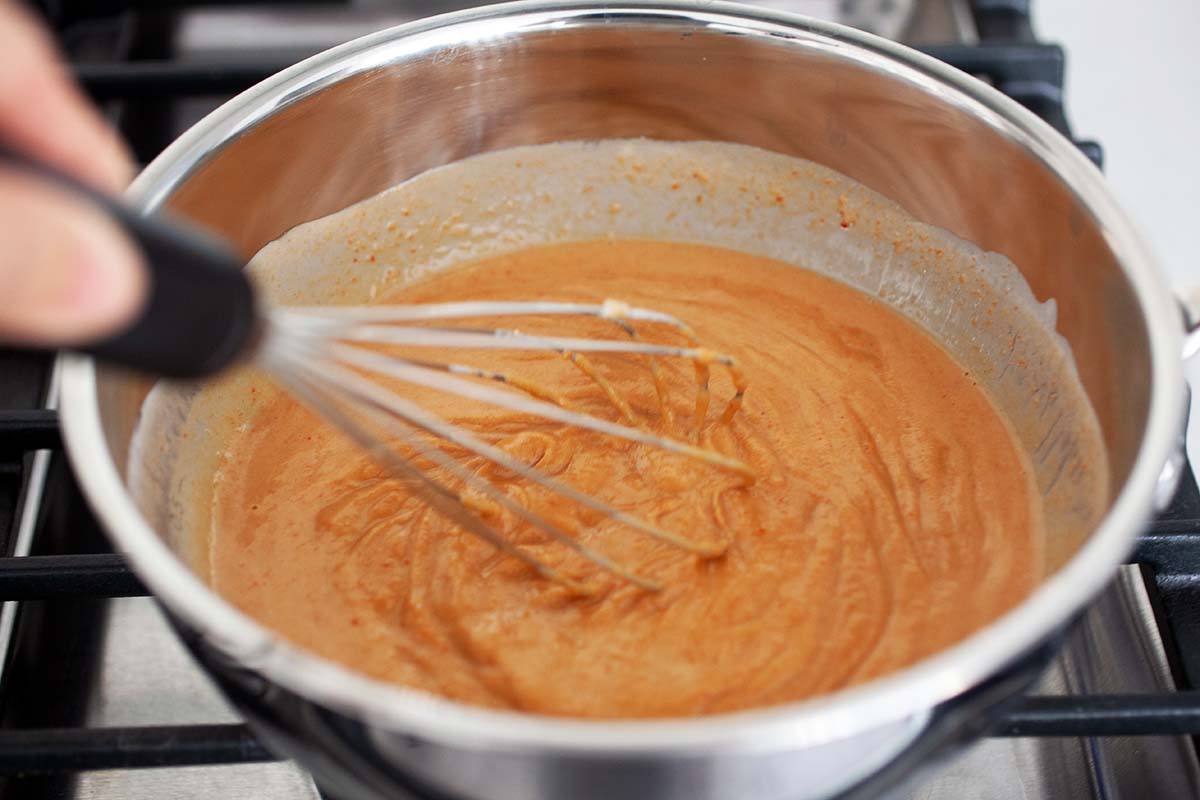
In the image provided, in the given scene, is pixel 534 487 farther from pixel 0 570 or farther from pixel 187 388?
pixel 0 570

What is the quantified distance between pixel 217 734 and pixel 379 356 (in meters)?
0.33

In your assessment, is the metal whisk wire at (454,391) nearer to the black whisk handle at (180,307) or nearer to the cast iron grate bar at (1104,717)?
the black whisk handle at (180,307)

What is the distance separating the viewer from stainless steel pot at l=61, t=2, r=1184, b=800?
2.31 ft

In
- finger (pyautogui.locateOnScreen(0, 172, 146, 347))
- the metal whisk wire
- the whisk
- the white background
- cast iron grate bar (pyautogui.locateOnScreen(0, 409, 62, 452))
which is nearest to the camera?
finger (pyautogui.locateOnScreen(0, 172, 146, 347))

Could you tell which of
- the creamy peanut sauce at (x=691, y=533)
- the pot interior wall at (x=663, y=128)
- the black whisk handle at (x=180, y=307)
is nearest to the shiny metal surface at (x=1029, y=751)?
the creamy peanut sauce at (x=691, y=533)

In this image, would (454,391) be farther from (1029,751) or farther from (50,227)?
(1029,751)

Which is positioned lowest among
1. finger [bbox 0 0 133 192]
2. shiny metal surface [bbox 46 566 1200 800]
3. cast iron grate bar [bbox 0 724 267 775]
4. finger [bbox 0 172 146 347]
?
shiny metal surface [bbox 46 566 1200 800]

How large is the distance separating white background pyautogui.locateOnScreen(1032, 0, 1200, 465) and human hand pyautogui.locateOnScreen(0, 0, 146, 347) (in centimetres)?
126

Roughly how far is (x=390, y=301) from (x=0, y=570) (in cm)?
60

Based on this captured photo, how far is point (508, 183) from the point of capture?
1.49 metres

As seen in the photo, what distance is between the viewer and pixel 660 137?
147 centimetres

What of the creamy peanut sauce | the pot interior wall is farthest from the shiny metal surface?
the pot interior wall

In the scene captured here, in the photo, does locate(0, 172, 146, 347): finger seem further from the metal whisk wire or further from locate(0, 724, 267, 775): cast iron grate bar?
locate(0, 724, 267, 775): cast iron grate bar

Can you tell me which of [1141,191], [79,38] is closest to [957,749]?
[1141,191]
